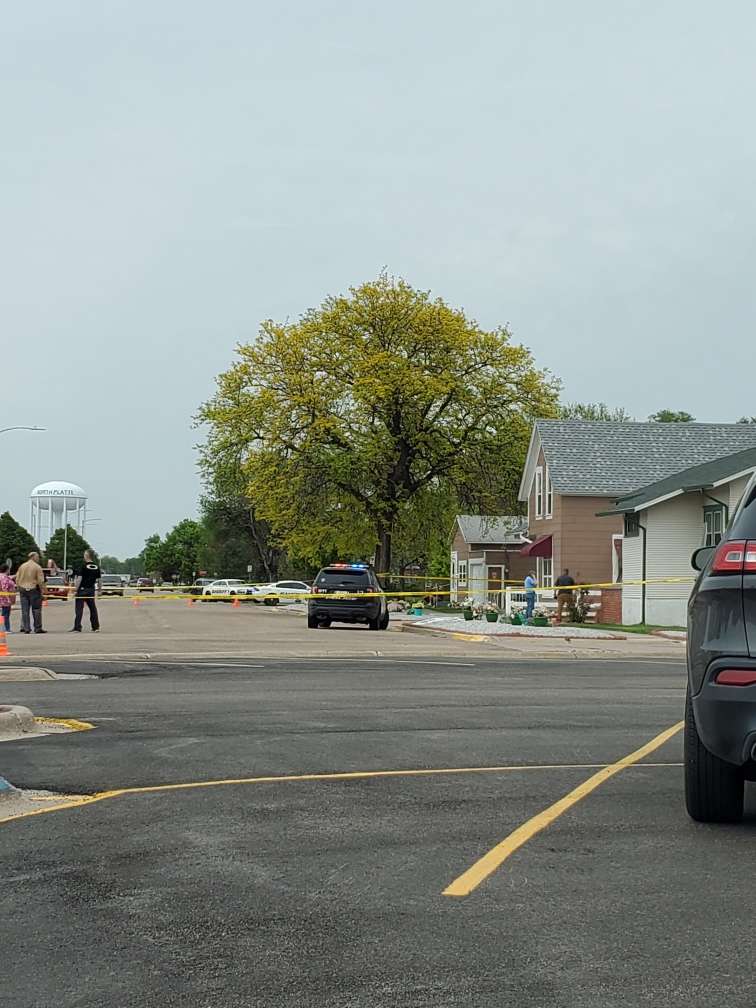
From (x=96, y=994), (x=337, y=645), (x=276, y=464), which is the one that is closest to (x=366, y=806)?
(x=96, y=994)

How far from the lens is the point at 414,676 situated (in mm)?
17391

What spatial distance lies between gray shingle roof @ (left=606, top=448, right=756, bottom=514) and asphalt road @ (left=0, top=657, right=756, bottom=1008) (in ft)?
83.5

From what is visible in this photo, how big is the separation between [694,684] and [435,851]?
61.3 inches

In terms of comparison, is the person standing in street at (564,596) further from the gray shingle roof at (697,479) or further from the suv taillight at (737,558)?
the suv taillight at (737,558)

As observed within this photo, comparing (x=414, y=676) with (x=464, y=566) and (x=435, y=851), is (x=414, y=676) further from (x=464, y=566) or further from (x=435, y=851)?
(x=464, y=566)

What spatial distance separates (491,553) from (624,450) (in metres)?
18.8

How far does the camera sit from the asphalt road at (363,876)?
14.8ft

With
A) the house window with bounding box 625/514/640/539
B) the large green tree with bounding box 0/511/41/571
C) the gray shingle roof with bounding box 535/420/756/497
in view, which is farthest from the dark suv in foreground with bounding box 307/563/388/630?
the large green tree with bounding box 0/511/41/571

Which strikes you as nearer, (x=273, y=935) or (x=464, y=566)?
(x=273, y=935)

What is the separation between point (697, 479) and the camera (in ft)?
124

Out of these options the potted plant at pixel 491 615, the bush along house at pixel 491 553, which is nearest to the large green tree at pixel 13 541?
the bush along house at pixel 491 553

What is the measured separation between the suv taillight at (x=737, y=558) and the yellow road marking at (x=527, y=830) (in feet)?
5.34

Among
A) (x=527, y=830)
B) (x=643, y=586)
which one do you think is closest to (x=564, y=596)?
(x=643, y=586)

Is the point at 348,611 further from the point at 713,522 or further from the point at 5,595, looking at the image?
the point at 713,522
